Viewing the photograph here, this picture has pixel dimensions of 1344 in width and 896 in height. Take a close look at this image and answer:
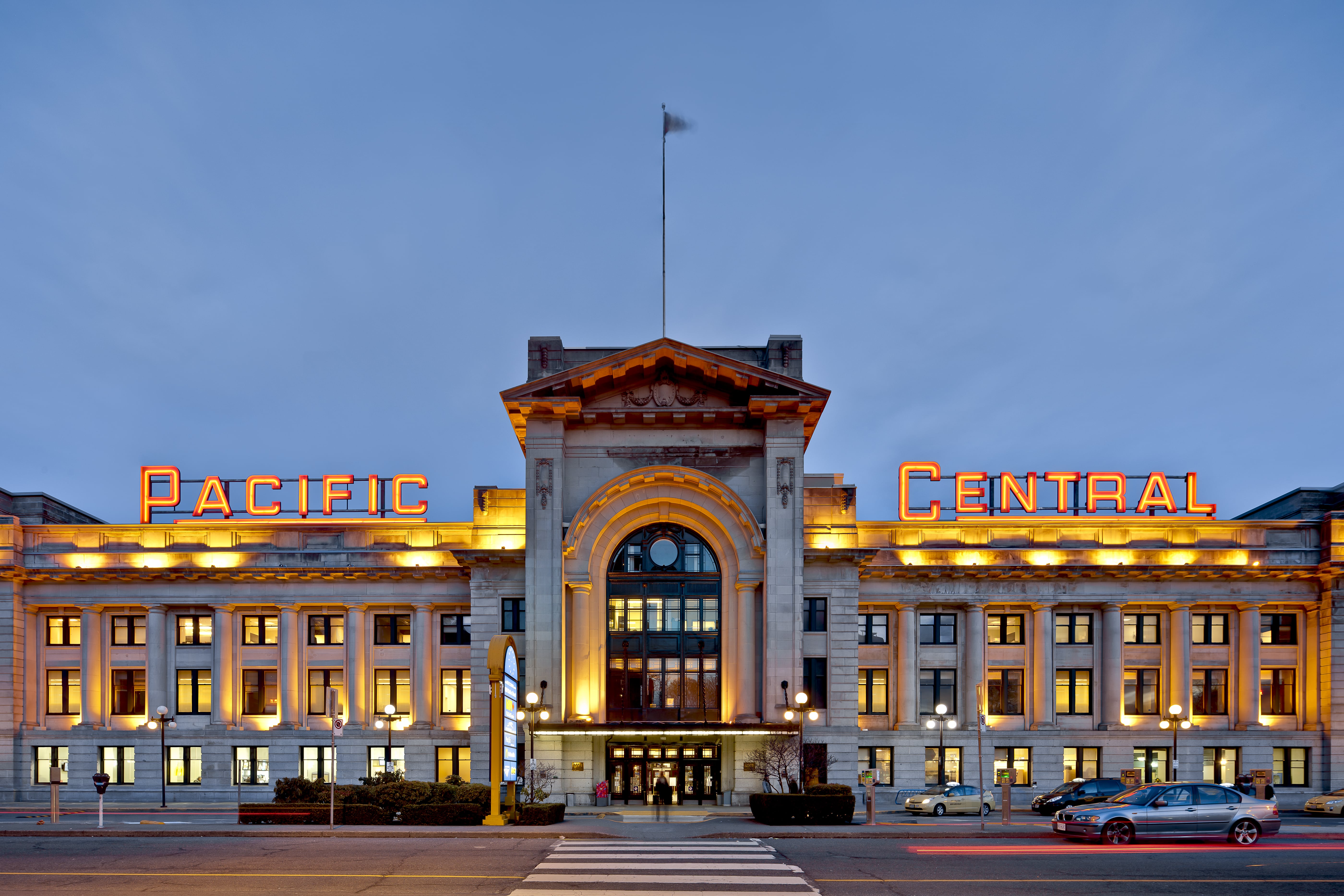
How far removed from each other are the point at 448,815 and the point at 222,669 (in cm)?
2481

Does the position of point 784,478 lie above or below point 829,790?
above

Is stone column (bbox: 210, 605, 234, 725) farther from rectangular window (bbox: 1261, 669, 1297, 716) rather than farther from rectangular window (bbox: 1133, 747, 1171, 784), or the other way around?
rectangular window (bbox: 1261, 669, 1297, 716)

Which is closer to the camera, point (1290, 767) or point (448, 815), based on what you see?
point (448, 815)

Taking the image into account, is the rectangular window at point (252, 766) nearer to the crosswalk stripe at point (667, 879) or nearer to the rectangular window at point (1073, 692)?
the crosswalk stripe at point (667, 879)

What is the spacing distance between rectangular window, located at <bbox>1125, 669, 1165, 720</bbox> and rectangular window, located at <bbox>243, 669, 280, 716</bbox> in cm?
4635

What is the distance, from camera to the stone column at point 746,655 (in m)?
46.2

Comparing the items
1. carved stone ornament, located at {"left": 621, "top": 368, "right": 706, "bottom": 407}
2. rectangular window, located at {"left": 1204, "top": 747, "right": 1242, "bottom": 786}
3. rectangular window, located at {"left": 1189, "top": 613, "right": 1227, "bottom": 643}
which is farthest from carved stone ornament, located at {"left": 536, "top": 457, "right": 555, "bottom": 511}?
rectangular window, located at {"left": 1204, "top": 747, "right": 1242, "bottom": 786}

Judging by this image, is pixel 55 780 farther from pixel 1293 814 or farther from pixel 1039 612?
pixel 1293 814

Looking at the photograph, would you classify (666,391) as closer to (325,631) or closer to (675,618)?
(675,618)

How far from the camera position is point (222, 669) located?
52719 mm

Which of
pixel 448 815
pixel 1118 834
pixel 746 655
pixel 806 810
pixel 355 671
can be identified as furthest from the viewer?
pixel 355 671

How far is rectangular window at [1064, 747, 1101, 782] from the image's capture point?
52000 millimetres

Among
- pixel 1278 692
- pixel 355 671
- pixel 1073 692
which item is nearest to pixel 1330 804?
pixel 1278 692

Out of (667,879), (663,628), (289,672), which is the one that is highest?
(663,628)
